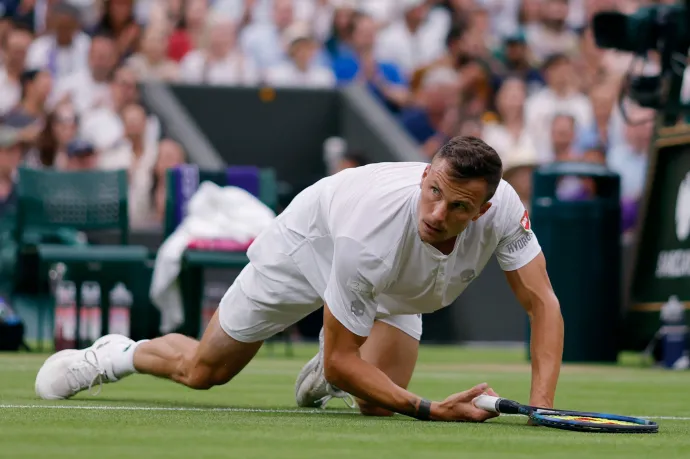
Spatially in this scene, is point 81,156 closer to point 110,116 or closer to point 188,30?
point 110,116

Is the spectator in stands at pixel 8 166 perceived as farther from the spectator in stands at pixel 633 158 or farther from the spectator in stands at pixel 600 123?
the spectator in stands at pixel 633 158

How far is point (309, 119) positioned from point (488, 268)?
3294 mm

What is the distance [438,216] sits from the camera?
5629mm

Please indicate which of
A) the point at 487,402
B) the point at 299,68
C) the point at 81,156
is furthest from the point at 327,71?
the point at 487,402

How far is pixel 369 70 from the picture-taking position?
17.5 metres

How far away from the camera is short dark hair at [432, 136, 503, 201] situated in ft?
18.3

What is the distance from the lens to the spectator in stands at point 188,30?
16.8 m

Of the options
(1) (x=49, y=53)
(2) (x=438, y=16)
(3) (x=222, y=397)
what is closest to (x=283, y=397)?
(3) (x=222, y=397)

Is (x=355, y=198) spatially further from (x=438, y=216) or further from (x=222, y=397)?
(x=222, y=397)

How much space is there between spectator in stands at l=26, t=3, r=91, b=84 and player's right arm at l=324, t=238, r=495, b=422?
10653 millimetres

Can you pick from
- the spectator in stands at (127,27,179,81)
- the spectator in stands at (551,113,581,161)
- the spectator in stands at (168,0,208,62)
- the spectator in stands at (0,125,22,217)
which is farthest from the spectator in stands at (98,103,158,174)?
the spectator in stands at (551,113,581,161)

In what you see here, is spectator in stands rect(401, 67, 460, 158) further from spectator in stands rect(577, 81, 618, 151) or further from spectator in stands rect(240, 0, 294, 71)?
spectator in stands rect(240, 0, 294, 71)

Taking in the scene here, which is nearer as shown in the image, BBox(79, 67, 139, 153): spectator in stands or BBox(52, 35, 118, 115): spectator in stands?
Result: BBox(79, 67, 139, 153): spectator in stands

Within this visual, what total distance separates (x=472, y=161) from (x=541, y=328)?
90cm
